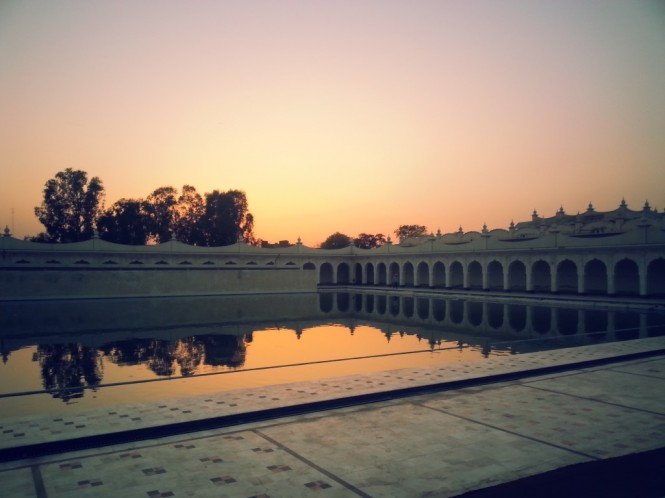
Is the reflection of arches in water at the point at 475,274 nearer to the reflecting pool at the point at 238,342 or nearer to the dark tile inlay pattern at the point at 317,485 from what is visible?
the reflecting pool at the point at 238,342

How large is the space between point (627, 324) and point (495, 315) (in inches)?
Result: 288

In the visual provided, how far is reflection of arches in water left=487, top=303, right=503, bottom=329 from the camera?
25542mm

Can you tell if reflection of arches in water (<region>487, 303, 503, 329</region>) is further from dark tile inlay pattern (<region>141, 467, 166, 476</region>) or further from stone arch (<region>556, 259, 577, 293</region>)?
dark tile inlay pattern (<region>141, 467, 166, 476</region>)

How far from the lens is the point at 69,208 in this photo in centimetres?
6041

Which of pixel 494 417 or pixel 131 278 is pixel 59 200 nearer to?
pixel 131 278

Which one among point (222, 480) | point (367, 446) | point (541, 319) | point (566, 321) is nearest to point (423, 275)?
point (541, 319)

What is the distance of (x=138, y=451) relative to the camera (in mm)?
7590

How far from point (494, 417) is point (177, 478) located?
5594 millimetres

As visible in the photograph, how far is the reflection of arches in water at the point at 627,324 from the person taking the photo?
65.4ft

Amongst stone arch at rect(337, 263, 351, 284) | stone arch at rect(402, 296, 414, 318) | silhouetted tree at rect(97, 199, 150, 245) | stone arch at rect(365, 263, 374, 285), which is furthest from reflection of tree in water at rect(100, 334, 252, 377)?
stone arch at rect(337, 263, 351, 284)

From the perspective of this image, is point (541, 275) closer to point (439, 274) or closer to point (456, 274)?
point (456, 274)

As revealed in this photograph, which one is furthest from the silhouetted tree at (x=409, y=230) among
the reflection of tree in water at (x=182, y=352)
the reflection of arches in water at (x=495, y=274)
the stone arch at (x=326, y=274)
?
the reflection of tree in water at (x=182, y=352)

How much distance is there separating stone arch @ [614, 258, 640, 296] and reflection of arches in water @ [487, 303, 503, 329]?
11.6 metres

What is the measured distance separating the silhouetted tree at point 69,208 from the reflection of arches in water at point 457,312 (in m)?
45.6
